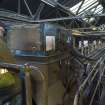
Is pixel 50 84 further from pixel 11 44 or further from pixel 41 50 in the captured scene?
pixel 11 44

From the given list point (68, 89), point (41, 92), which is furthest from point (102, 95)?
point (41, 92)

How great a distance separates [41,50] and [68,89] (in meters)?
1.02

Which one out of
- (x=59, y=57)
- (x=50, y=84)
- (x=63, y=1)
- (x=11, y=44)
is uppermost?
(x=63, y=1)

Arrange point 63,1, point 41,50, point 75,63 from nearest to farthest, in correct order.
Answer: point 41,50, point 75,63, point 63,1

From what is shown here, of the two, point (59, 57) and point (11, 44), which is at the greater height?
point (11, 44)

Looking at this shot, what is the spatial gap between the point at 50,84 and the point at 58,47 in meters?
0.63

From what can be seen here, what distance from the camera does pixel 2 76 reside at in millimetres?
1280

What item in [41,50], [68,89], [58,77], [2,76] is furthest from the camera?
[68,89]

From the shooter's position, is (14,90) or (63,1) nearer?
(14,90)

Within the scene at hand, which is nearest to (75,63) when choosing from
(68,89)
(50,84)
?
(68,89)

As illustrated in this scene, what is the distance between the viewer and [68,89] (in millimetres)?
3256

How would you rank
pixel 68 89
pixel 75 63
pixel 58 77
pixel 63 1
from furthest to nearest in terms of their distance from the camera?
1. pixel 63 1
2. pixel 75 63
3. pixel 68 89
4. pixel 58 77

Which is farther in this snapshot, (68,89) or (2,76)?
(68,89)

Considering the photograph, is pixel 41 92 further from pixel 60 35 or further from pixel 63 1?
pixel 63 1
